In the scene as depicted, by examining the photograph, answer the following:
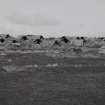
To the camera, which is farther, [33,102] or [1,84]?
[1,84]

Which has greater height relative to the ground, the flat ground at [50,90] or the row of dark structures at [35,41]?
the flat ground at [50,90]

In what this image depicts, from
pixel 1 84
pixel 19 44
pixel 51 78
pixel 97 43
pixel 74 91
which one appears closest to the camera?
pixel 74 91

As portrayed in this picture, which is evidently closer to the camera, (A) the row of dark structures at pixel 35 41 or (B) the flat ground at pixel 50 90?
(B) the flat ground at pixel 50 90

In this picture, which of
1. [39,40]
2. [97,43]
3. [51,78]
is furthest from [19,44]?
[51,78]

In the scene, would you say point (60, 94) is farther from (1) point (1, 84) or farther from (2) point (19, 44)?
(2) point (19, 44)

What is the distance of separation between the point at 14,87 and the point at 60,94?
2903mm

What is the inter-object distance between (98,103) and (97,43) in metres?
65.9

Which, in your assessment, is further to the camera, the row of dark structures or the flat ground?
the row of dark structures

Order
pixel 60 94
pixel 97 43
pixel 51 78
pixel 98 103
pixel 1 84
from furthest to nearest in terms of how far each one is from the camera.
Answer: pixel 97 43
pixel 51 78
pixel 1 84
pixel 60 94
pixel 98 103

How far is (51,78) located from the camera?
1791 centimetres

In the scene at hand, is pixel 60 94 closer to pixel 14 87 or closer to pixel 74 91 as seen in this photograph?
pixel 74 91

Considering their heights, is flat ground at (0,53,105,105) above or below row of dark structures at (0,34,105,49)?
above

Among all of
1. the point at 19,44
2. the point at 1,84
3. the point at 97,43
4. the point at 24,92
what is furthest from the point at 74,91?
the point at 97,43

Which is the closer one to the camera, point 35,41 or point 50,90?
point 50,90
